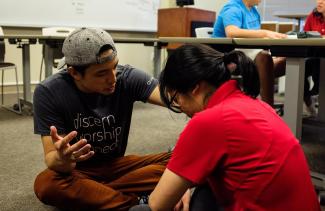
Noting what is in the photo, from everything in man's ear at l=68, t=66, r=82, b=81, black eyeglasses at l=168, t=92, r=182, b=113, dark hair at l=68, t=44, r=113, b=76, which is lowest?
black eyeglasses at l=168, t=92, r=182, b=113

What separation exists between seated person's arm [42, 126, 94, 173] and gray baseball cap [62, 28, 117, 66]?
0.76 ft

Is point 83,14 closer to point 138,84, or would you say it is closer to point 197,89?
point 138,84

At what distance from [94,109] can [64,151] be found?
29 cm

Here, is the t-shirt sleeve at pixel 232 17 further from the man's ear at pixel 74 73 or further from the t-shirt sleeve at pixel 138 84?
the man's ear at pixel 74 73

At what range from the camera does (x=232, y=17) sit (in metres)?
2.62

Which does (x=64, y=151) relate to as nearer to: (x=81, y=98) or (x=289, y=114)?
(x=81, y=98)

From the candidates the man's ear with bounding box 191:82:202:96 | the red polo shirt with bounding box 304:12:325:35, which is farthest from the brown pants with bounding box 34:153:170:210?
the red polo shirt with bounding box 304:12:325:35

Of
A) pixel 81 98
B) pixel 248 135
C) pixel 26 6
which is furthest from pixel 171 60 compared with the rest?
pixel 26 6

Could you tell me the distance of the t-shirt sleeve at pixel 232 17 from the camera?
262cm

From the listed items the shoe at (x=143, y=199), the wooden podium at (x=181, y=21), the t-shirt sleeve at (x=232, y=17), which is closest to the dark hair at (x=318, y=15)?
the t-shirt sleeve at (x=232, y=17)

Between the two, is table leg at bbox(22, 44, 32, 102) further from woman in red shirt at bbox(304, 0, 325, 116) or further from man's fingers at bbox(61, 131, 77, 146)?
man's fingers at bbox(61, 131, 77, 146)

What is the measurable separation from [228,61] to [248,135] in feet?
0.59

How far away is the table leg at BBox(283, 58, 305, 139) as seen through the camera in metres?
1.65

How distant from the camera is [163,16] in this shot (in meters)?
4.86
